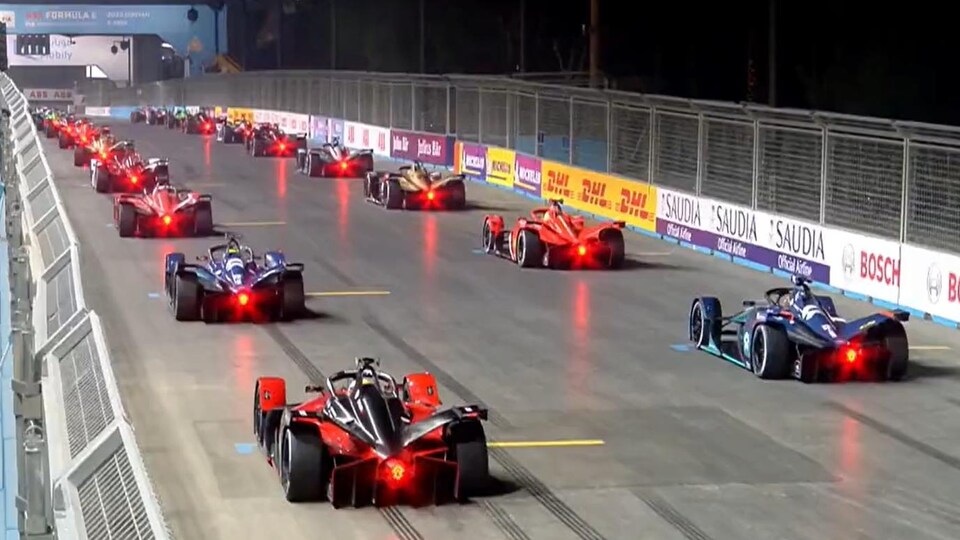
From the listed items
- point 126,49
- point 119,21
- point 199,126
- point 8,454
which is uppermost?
point 119,21

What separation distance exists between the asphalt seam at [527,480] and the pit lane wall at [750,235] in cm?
745

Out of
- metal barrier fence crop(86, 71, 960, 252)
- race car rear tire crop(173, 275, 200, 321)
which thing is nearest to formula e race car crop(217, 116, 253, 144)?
metal barrier fence crop(86, 71, 960, 252)

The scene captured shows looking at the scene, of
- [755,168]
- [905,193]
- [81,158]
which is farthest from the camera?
[81,158]

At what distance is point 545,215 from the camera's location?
29141mm

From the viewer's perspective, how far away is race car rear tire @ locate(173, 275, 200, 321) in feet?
75.4

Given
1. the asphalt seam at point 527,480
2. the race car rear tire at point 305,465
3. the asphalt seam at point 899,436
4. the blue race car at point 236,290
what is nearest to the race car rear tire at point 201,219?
the blue race car at point 236,290

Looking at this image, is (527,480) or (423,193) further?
(423,193)

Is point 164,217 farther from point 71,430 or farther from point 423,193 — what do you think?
point 71,430

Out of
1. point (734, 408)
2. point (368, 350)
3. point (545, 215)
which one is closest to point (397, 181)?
point (545, 215)

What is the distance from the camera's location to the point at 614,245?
29.0 meters

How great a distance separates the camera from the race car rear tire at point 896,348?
1928 centimetres

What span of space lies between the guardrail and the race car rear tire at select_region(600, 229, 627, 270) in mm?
2240

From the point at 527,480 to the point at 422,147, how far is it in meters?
38.7

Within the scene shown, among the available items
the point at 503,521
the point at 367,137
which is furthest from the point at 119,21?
the point at 503,521
